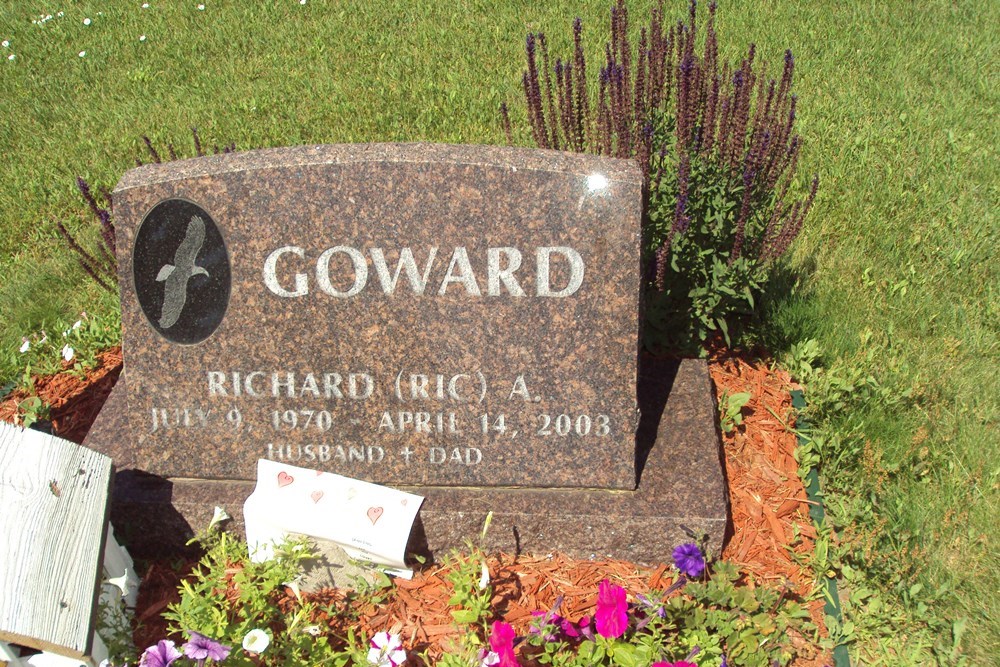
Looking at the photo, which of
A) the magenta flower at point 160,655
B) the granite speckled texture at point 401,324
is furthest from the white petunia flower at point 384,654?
the granite speckled texture at point 401,324

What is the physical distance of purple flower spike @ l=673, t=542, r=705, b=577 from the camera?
9.06 feet

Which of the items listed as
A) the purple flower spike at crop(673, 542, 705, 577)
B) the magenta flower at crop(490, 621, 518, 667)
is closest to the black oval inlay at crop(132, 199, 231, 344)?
the magenta flower at crop(490, 621, 518, 667)

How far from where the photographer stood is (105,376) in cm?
410

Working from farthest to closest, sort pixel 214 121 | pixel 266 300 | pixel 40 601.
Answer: pixel 214 121
pixel 266 300
pixel 40 601

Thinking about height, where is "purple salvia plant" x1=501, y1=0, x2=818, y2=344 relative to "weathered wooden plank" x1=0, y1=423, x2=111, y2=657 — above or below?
above

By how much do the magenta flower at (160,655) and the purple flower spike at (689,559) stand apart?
4.81ft

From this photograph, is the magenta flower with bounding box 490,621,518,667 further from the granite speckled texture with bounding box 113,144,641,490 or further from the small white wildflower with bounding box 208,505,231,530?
the small white wildflower with bounding box 208,505,231,530

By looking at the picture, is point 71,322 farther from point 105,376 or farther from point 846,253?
point 846,253

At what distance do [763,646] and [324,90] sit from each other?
468cm

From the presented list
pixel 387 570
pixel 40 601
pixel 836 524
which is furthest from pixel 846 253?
pixel 40 601

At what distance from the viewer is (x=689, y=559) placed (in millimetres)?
2785

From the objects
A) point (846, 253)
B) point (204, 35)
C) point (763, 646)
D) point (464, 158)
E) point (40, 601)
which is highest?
point (204, 35)

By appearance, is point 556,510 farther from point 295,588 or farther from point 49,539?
point 49,539

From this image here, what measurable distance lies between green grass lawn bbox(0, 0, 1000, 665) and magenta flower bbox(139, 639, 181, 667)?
2085 millimetres
